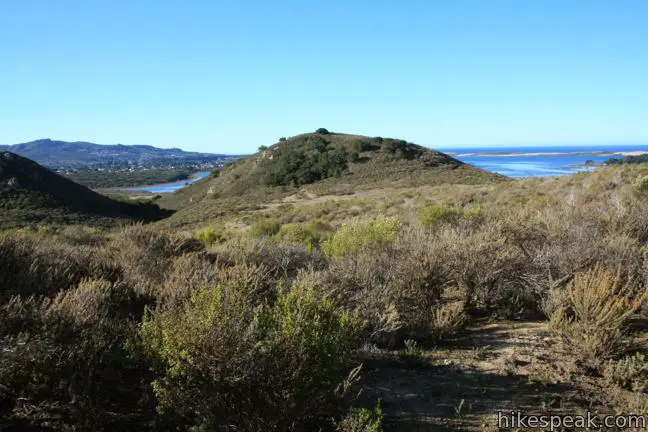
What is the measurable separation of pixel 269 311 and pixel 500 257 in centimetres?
385

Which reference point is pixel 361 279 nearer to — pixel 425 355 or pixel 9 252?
pixel 425 355

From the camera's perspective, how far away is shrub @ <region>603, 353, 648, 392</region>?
405 cm

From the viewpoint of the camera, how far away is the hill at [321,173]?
127 feet

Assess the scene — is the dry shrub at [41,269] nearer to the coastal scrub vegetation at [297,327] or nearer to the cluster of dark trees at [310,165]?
the coastal scrub vegetation at [297,327]

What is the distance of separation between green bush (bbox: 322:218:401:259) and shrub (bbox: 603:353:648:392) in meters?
4.21

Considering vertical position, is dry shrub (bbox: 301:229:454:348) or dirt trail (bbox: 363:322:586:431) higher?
dry shrub (bbox: 301:229:454:348)

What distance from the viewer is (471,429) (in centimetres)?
359

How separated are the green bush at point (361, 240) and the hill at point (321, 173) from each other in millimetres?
25658

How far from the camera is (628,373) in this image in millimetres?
4113

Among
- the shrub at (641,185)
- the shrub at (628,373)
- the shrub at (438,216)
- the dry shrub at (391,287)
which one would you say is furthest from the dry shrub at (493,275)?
the shrub at (641,185)

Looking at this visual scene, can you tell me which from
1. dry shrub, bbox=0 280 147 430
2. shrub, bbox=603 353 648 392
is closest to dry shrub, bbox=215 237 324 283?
dry shrub, bbox=0 280 147 430

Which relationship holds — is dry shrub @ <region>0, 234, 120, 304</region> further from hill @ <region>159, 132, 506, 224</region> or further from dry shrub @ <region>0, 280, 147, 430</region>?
hill @ <region>159, 132, 506, 224</region>

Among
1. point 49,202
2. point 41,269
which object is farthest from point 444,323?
point 49,202

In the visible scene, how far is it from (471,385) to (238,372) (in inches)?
98.2
